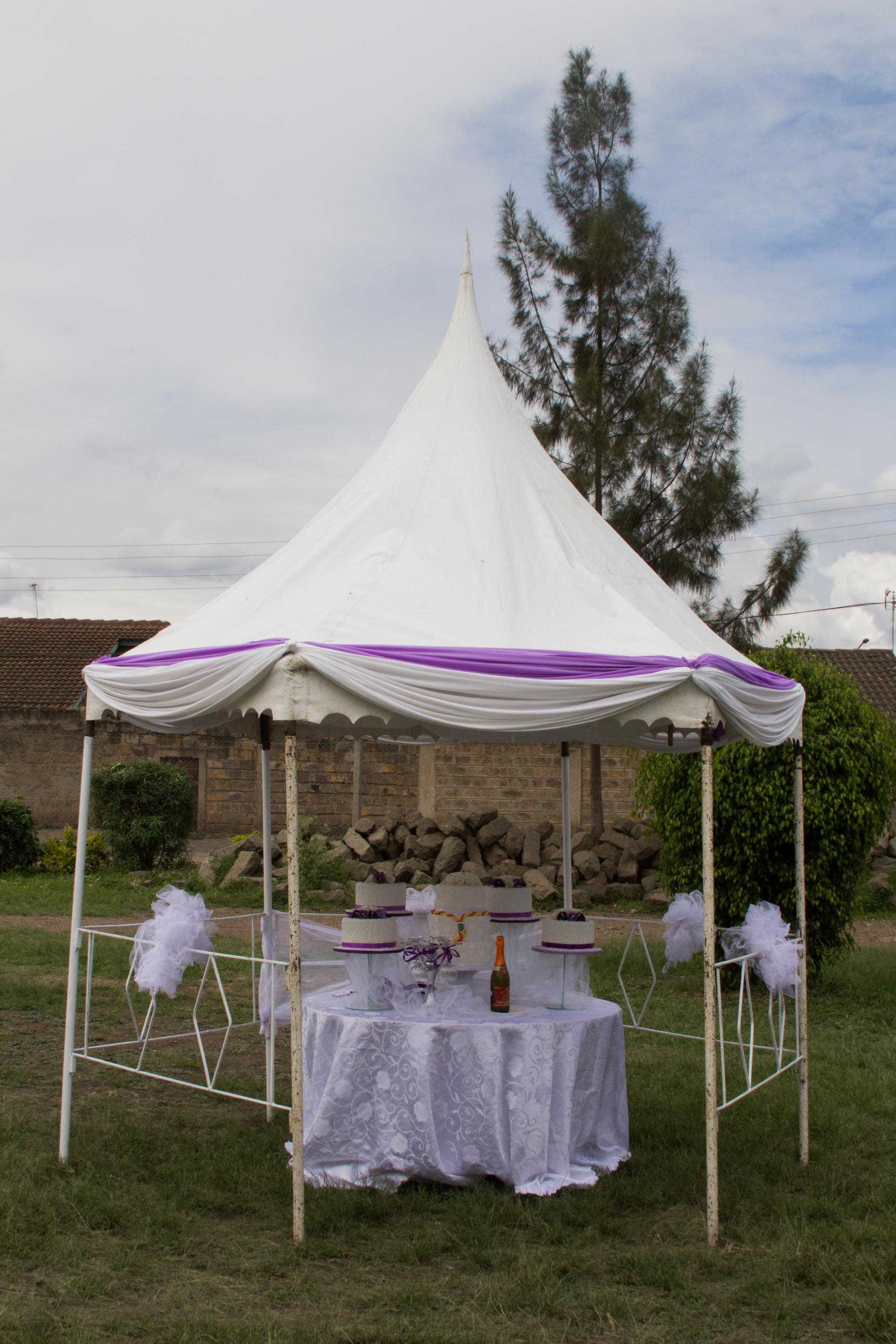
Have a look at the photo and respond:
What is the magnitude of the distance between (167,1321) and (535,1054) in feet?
6.21

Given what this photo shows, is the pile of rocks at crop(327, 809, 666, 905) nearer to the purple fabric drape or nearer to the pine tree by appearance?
the pine tree

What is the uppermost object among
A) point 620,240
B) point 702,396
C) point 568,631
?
point 620,240

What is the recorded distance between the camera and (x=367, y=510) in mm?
5719

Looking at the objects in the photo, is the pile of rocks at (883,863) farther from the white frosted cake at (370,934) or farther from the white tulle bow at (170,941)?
the white tulle bow at (170,941)

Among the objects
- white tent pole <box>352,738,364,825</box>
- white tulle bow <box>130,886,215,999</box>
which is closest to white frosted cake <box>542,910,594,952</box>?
white tulle bow <box>130,886,215,999</box>

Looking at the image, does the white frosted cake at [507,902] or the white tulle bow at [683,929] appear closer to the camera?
the white frosted cake at [507,902]

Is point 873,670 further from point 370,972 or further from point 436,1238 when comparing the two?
point 436,1238

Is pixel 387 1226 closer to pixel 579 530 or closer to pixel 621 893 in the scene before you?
pixel 579 530

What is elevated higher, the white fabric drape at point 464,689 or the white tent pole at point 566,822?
the white fabric drape at point 464,689

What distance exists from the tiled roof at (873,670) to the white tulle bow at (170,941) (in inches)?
686

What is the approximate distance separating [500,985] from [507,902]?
1.07m

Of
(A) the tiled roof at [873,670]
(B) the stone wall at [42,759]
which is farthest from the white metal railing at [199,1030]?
(A) the tiled roof at [873,670]

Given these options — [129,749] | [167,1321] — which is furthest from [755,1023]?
[129,749]

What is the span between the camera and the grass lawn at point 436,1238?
13.0 ft
